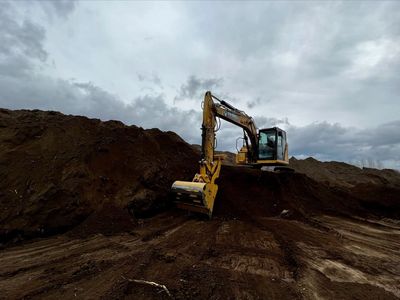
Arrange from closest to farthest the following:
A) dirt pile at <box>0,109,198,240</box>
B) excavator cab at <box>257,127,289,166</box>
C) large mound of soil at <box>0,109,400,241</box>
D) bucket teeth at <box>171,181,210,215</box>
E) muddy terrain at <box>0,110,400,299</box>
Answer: muddy terrain at <box>0,110,400,299</box>
dirt pile at <box>0,109,198,240</box>
large mound of soil at <box>0,109,400,241</box>
bucket teeth at <box>171,181,210,215</box>
excavator cab at <box>257,127,289,166</box>

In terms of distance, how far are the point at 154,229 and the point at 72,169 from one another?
3.29 m

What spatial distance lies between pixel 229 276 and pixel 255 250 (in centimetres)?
193

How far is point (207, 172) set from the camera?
10914 mm

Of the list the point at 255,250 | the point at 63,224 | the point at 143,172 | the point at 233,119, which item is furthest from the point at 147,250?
the point at 233,119

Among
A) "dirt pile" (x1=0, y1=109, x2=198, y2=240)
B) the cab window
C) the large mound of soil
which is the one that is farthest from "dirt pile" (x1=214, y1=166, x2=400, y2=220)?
"dirt pile" (x1=0, y1=109, x2=198, y2=240)

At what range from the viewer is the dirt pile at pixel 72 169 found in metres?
8.90

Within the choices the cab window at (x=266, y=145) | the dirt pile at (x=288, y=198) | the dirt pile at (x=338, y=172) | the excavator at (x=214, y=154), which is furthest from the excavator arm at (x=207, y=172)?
the dirt pile at (x=338, y=172)

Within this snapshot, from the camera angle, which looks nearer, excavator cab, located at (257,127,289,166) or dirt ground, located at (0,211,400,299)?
dirt ground, located at (0,211,400,299)

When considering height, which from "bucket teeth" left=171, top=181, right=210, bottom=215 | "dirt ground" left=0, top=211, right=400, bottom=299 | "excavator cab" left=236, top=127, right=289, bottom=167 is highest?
"excavator cab" left=236, top=127, right=289, bottom=167

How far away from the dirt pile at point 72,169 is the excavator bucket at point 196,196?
102cm

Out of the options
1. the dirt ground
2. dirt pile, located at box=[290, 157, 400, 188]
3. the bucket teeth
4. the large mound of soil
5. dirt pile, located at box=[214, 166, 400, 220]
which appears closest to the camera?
the dirt ground

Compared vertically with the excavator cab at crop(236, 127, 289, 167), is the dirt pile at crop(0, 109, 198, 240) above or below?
below

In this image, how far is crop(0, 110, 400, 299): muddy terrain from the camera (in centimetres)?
552

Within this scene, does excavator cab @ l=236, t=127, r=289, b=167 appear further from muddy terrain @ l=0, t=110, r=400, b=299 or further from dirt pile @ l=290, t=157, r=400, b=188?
dirt pile @ l=290, t=157, r=400, b=188
